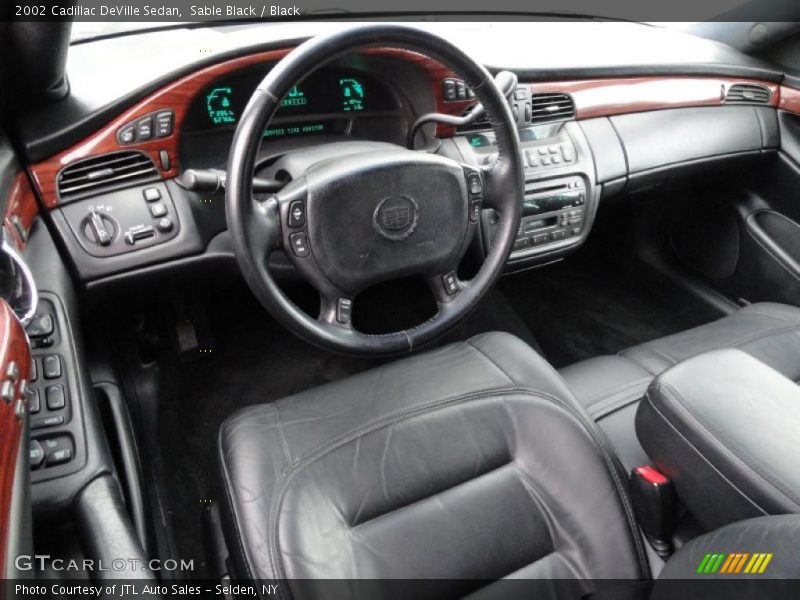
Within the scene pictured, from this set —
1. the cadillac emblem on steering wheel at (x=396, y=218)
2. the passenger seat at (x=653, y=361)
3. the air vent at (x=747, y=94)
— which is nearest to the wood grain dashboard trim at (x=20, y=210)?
the cadillac emblem on steering wheel at (x=396, y=218)

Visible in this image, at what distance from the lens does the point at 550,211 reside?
171 cm

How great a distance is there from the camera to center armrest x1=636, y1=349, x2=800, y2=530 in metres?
0.86

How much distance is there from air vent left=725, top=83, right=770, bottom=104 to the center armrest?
1.24 meters

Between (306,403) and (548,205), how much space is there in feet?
2.72

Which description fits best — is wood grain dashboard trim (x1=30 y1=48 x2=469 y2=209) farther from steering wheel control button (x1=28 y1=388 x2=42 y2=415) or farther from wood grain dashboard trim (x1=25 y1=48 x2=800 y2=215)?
steering wheel control button (x1=28 y1=388 x2=42 y2=415)

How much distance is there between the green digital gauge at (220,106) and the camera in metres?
1.42

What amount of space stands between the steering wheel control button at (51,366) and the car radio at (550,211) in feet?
3.31

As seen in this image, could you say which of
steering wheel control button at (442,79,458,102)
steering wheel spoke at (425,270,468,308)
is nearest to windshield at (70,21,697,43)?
steering wheel control button at (442,79,458,102)

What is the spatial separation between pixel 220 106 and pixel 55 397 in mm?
684

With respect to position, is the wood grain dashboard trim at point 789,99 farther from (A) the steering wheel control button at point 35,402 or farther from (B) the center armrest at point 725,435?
Result: (A) the steering wheel control button at point 35,402

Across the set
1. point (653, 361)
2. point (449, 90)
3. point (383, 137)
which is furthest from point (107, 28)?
point (653, 361)

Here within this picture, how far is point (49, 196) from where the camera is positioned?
1276mm

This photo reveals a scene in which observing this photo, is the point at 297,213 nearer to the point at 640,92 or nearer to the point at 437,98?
the point at 437,98

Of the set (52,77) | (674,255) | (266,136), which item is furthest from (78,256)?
(674,255)
